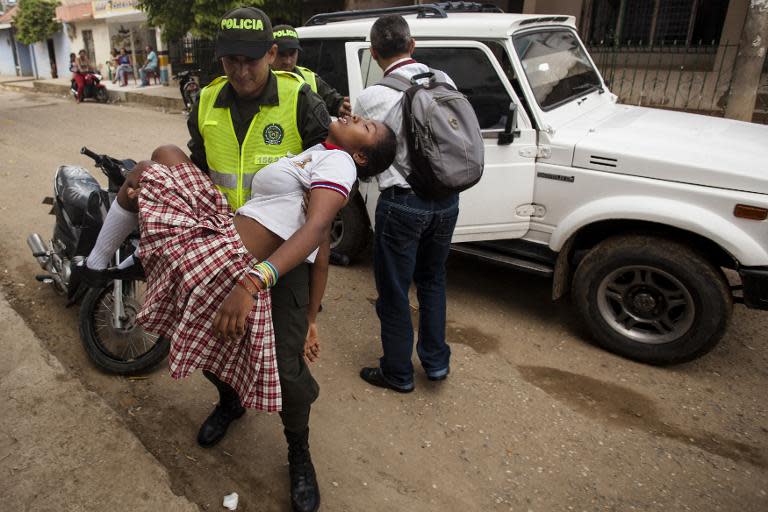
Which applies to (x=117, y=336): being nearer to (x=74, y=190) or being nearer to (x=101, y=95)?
(x=74, y=190)

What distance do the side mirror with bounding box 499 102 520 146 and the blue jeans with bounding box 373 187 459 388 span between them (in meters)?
0.89

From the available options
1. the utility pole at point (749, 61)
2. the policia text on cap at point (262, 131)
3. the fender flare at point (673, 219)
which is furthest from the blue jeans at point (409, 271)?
the utility pole at point (749, 61)

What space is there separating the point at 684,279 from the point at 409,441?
1821 millimetres

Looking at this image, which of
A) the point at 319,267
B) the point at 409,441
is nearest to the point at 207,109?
the point at 319,267

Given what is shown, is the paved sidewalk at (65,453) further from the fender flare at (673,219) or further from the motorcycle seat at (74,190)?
the fender flare at (673,219)

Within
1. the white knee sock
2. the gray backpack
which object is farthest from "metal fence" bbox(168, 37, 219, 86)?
the gray backpack

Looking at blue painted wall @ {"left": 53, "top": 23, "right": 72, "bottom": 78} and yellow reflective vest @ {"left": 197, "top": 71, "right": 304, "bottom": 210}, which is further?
blue painted wall @ {"left": 53, "top": 23, "right": 72, "bottom": 78}

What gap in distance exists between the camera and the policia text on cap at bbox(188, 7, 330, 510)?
2.21 metres

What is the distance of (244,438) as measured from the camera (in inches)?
109

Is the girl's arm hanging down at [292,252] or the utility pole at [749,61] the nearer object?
the girl's arm hanging down at [292,252]

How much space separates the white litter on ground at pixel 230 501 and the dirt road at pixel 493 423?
46 millimetres

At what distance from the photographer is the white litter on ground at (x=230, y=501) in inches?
92.7

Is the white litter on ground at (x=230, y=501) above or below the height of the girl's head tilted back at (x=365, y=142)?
below

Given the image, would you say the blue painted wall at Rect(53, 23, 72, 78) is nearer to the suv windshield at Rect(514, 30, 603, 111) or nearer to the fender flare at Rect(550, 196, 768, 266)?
the suv windshield at Rect(514, 30, 603, 111)
